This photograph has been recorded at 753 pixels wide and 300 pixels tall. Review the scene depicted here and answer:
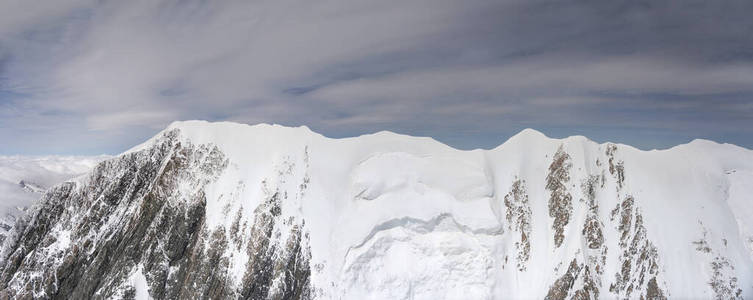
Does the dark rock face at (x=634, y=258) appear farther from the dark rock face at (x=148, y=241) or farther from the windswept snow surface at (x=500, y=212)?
the dark rock face at (x=148, y=241)

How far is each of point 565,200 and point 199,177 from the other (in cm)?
5152

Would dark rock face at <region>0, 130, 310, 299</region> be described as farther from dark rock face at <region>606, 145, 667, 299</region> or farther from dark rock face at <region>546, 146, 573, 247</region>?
dark rock face at <region>606, 145, 667, 299</region>

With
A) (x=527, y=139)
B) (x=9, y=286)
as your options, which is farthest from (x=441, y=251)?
(x=9, y=286)

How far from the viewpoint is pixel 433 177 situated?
172ft

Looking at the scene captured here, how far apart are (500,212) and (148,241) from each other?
159ft

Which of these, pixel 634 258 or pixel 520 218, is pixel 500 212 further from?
pixel 634 258

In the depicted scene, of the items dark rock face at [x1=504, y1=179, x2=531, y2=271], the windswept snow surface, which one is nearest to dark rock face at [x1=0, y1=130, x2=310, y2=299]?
the windswept snow surface

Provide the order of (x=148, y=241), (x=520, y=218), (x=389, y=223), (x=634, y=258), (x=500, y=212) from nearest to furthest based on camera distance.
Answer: (x=634, y=258) < (x=389, y=223) < (x=148, y=241) < (x=520, y=218) < (x=500, y=212)

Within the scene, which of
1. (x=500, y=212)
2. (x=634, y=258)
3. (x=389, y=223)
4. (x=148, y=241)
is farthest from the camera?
(x=500, y=212)

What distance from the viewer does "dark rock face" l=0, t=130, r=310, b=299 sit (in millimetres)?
46906

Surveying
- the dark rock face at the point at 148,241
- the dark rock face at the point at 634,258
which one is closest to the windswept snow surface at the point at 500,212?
the dark rock face at the point at 634,258

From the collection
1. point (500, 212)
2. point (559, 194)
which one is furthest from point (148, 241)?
point (559, 194)

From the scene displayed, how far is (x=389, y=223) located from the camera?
48.8m

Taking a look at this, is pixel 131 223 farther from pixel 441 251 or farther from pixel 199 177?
pixel 441 251
